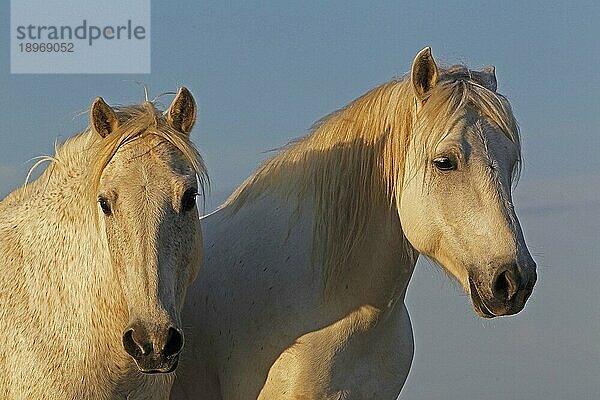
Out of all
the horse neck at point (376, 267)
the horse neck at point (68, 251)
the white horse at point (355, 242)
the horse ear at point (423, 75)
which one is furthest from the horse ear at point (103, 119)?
the horse ear at point (423, 75)

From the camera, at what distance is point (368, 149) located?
18.9ft

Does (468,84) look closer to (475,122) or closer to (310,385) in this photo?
(475,122)

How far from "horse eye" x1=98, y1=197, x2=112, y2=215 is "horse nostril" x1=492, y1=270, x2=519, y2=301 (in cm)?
192

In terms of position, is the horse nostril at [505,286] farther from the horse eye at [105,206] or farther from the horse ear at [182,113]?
the horse eye at [105,206]

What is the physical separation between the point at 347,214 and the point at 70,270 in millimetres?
1541

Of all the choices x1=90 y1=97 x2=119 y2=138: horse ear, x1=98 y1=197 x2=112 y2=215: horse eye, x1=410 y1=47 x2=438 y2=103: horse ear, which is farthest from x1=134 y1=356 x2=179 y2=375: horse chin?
x1=410 y1=47 x2=438 y2=103: horse ear

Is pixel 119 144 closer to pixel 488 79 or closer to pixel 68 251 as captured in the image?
pixel 68 251

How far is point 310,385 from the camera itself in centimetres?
550

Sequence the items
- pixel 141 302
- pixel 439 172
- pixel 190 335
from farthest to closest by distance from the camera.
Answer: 1. pixel 190 335
2. pixel 439 172
3. pixel 141 302

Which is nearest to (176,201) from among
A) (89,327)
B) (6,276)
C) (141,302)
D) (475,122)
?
(141,302)

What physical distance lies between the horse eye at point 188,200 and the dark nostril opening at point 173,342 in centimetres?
66

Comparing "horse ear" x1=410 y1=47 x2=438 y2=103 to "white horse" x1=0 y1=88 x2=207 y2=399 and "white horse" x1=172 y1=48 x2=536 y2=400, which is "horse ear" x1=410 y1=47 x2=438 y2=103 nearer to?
"white horse" x1=172 y1=48 x2=536 y2=400

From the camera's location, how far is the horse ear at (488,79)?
566 cm

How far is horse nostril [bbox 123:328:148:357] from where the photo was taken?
15.8 ft
